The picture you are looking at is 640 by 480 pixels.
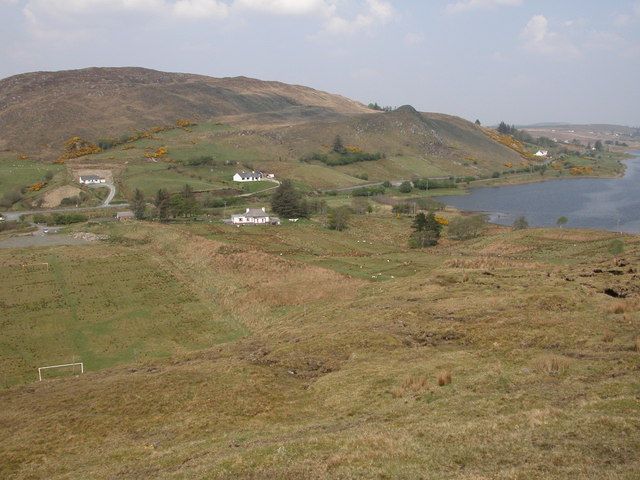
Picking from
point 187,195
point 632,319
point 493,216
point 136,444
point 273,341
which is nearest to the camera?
point 136,444

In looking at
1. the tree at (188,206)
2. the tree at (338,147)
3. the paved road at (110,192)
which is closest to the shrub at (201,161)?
the paved road at (110,192)

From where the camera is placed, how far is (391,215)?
89.8 meters

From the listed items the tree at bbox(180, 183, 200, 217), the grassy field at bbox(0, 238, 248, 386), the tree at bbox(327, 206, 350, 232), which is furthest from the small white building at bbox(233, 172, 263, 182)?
the grassy field at bbox(0, 238, 248, 386)

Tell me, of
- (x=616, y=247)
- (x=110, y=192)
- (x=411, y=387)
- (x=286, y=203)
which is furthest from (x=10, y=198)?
(x=411, y=387)

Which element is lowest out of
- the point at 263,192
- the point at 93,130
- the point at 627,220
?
the point at 627,220

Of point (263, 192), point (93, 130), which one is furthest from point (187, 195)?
point (93, 130)

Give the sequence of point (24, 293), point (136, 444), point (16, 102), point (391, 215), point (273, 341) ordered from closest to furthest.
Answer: point (136, 444), point (273, 341), point (24, 293), point (391, 215), point (16, 102)

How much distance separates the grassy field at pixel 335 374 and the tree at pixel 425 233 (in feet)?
60.2

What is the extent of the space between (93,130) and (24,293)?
429 feet

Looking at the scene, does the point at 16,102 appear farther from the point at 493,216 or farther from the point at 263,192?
the point at 493,216

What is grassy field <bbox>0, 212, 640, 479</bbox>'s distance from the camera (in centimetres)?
1245

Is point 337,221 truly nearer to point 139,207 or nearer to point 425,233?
point 425,233

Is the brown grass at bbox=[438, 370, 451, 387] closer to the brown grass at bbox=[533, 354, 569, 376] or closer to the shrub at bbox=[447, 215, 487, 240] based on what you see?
the brown grass at bbox=[533, 354, 569, 376]

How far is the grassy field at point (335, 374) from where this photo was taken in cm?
1245
